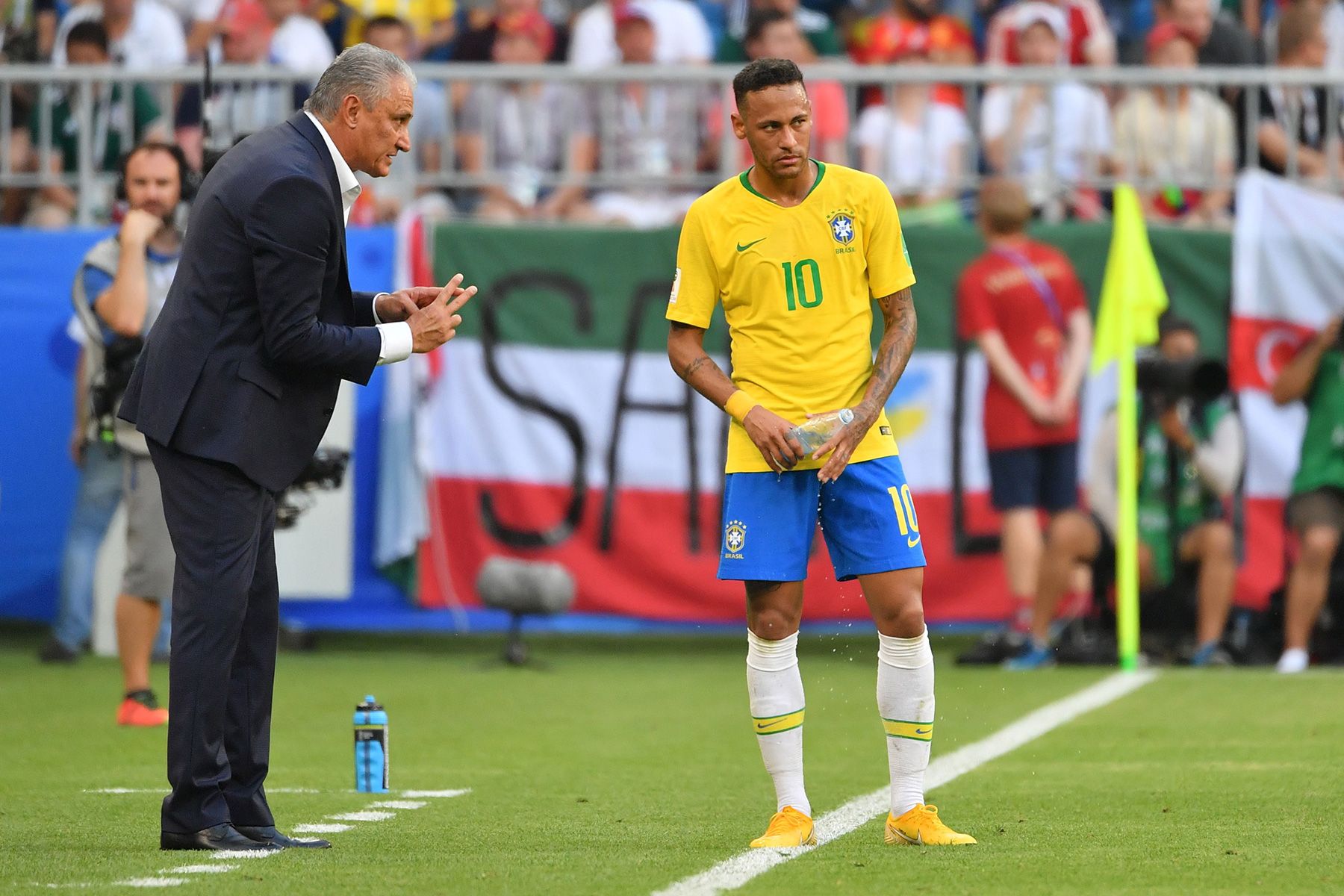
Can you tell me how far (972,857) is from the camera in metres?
5.75

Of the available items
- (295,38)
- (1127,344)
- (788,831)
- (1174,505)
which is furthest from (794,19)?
(788,831)

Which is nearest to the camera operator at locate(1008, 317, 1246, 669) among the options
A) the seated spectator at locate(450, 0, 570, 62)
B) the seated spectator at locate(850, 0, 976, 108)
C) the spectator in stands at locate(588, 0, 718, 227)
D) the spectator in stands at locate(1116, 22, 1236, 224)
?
the spectator in stands at locate(1116, 22, 1236, 224)

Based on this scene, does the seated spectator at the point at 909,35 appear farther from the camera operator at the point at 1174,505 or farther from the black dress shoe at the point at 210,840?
the black dress shoe at the point at 210,840

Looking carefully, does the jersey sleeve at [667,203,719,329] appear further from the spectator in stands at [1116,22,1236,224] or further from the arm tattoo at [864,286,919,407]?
the spectator in stands at [1116,22,1236,224]

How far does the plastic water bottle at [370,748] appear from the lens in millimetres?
7320

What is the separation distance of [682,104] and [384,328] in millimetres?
7651

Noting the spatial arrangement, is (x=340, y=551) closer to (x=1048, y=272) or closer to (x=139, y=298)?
(x=139, y=298)

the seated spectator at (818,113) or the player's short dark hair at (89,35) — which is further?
the player's short dark hair at (89,35)

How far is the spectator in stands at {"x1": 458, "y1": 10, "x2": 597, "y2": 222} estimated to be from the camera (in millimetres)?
13391

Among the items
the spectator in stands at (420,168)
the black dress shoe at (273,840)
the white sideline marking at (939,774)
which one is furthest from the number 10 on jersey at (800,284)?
the spectator in stands at (420,168)

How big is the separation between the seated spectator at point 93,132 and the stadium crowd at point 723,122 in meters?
0.01

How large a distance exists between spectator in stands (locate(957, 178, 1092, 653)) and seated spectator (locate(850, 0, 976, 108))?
2.99 meters

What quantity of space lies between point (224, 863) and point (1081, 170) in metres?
8.92

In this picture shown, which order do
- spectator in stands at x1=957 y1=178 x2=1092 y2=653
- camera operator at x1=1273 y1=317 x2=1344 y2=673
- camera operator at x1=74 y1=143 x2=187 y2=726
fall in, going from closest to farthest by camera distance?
1. camera operator at x1=74 y1=143 x2=187 y2=726
2. camera operator at x1=1273 y1=317 x2=1344 y2=673
3. spectator in stands at x1=957 y1=178 x2=1092 y2=653
